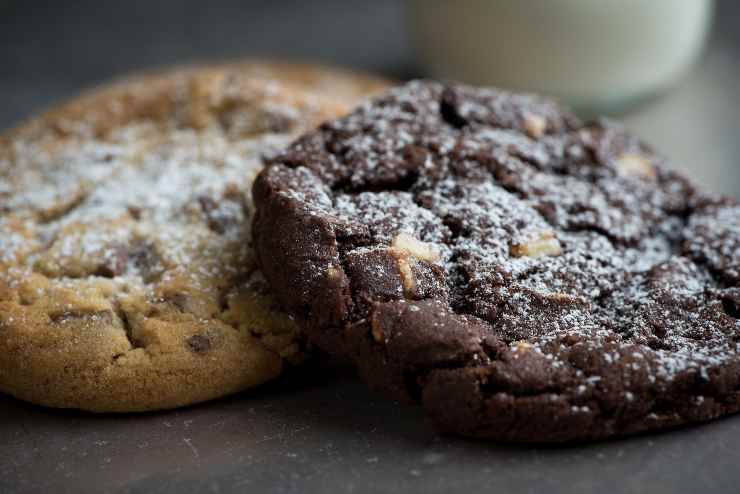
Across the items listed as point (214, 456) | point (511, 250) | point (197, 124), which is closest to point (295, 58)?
point (197, 124)

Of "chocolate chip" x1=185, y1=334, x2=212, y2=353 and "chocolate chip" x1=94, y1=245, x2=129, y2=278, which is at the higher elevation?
"chocolate chip" x1=94, y1=245, x2=129, y2=278

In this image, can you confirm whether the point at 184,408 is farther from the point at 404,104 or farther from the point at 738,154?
the point at 738,154

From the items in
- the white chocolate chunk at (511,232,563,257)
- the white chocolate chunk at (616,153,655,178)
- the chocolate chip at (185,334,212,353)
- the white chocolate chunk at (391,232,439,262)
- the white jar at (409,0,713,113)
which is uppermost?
the white jar at (409,0,713,113)

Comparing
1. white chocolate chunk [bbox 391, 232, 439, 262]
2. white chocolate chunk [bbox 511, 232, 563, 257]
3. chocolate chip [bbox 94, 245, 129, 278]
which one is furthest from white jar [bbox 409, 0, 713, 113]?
chocolate chip [bbox 94, 245, 129, 278]

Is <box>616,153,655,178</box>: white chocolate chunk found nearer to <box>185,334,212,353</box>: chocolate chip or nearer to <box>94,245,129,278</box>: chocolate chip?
<box>185,334,212,353</box>: chocolate chip

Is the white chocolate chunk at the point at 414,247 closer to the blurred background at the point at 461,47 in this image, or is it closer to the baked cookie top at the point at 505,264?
the baked cookie top at the point at 505,264

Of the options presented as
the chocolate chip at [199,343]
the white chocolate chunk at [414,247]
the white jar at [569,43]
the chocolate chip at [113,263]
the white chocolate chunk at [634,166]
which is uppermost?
the white jar at [569,43]

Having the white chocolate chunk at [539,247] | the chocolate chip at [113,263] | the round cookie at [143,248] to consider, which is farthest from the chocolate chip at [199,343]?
Answer: the white chocolate chunk at [539,247]

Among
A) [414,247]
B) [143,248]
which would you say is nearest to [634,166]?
[414,247]
